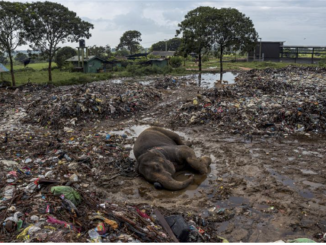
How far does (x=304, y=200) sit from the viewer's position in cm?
512

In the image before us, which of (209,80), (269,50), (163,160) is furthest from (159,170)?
(269,50)

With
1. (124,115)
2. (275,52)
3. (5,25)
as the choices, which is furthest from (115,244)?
(275,52)

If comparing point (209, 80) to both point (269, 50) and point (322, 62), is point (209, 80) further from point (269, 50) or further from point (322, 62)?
point (269, 50)

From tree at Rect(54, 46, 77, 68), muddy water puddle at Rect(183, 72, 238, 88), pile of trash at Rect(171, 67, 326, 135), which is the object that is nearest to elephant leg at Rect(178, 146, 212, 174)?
pile of trash at Rect(171, 67, 326, 135)

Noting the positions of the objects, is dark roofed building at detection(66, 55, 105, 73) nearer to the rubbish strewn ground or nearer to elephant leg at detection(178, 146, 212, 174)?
the rubbish strewn ground

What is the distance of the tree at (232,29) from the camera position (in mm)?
23469

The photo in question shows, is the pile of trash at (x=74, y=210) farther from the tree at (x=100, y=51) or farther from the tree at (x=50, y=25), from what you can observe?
the tree at (x=100, y=51)

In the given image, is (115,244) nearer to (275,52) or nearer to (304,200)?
(304,200)

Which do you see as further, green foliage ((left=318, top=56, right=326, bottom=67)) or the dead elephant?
green foliage ((left=318, top=56, right=326, bottom=67))

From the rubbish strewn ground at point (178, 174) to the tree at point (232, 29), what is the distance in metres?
12.0

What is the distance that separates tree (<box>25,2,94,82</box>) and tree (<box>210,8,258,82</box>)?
11072 mm

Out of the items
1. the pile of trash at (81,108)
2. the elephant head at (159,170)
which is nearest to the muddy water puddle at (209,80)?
the pile of trash at (81,108)

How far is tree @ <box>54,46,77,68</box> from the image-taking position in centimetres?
3751

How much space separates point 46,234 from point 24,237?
0.84 ft
